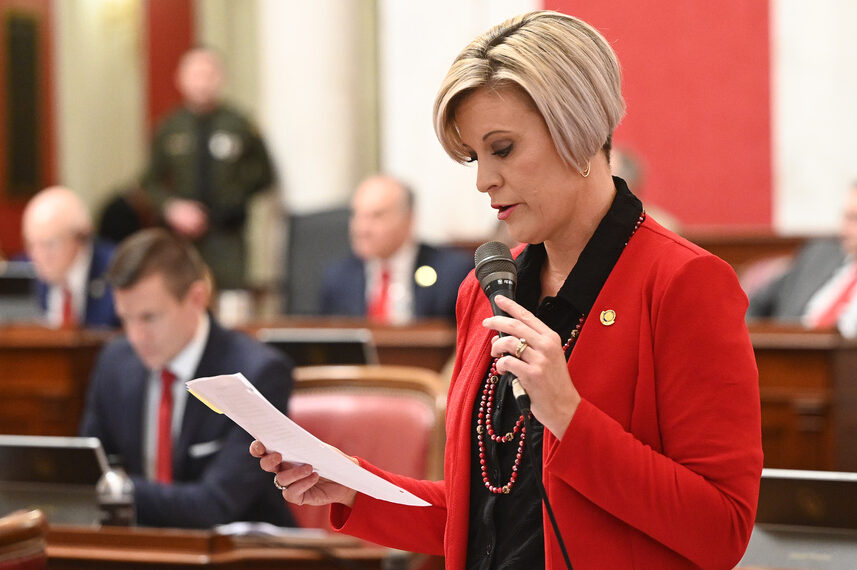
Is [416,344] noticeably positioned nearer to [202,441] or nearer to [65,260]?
[202,441]

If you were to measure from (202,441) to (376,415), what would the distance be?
1.64 feet

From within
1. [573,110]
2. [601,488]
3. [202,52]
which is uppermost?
[202,52]

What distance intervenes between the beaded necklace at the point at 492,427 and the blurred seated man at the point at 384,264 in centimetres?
419

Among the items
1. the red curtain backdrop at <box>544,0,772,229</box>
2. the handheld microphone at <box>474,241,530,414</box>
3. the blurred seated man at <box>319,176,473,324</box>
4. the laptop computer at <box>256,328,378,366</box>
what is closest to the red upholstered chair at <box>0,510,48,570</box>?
the handheld microphone at <box>474,241,530,414</box>

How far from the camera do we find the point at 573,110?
1.46 m

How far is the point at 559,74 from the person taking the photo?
1461mm

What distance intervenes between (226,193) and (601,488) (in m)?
6.65

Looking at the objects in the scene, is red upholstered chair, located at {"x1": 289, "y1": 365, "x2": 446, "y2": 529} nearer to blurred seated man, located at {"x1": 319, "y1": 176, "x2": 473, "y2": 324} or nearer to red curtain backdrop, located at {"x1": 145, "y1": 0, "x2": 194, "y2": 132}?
blurred seated man, located at {"x1": 319, "y1": 176, "x2": 473, "y2": 324}

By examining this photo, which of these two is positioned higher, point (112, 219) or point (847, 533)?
point (112, 219)

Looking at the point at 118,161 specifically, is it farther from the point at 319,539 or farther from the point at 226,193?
the point at 319,539

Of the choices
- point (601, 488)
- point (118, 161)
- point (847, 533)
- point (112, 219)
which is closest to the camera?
point (601, 488)

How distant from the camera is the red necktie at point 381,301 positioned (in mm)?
6051

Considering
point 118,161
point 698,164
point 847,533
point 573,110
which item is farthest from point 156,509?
point 118,161

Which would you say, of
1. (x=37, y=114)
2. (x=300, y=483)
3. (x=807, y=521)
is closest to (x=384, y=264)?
(x=807, y=521)
